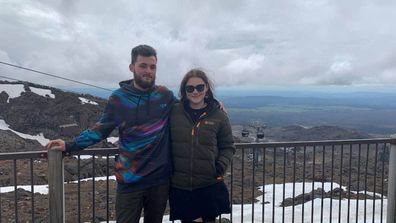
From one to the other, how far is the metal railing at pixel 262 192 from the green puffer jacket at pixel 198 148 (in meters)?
0.66

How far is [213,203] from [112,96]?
1.14 meters

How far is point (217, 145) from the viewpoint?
3.54m

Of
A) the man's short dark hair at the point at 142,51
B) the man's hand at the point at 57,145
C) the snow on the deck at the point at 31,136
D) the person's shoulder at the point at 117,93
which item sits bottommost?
the snow on the deck at the point at 31,136

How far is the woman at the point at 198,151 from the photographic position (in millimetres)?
3428

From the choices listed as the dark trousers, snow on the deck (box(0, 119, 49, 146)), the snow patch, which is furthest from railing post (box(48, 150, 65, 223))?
the snow patch

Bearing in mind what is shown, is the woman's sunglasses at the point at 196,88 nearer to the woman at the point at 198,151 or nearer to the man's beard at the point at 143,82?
the woman at the point at 198,151

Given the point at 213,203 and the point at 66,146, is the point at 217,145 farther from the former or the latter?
the point at 66,146

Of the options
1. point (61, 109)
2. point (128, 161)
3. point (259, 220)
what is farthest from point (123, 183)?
point (61, 109)

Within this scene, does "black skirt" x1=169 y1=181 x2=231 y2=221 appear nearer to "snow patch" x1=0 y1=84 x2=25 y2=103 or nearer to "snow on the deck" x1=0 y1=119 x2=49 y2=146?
"snow on the deck" x1=0 y1=119 x2=49 y2=146

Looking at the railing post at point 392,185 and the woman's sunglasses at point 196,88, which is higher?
the woman's sunglasses at point 196,88

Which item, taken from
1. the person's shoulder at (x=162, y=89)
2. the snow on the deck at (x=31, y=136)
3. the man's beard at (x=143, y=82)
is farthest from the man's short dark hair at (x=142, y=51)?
the snow on the deck at (x=31, y=136)

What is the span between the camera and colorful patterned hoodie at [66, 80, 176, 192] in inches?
133

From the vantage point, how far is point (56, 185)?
12.2 feet

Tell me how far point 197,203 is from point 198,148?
1.47ft
